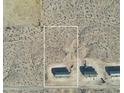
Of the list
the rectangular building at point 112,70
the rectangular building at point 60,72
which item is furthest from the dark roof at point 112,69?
the rectangular building at point 60,72

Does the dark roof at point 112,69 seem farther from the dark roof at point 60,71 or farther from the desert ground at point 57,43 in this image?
the dark roof at point 60,71

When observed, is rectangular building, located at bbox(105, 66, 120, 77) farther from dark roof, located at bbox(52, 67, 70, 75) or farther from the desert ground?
dark roof, located at bbox(52, 67, 70, 75)

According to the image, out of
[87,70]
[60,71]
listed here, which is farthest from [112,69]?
[60,71]

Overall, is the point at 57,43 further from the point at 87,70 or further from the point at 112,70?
the point at 112,70

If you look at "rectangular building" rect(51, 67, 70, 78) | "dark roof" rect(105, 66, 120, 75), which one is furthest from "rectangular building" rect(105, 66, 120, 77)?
"rectangular building" rect(51, 67, 70, 78)

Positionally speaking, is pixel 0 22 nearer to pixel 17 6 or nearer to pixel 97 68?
pixel 17 6
